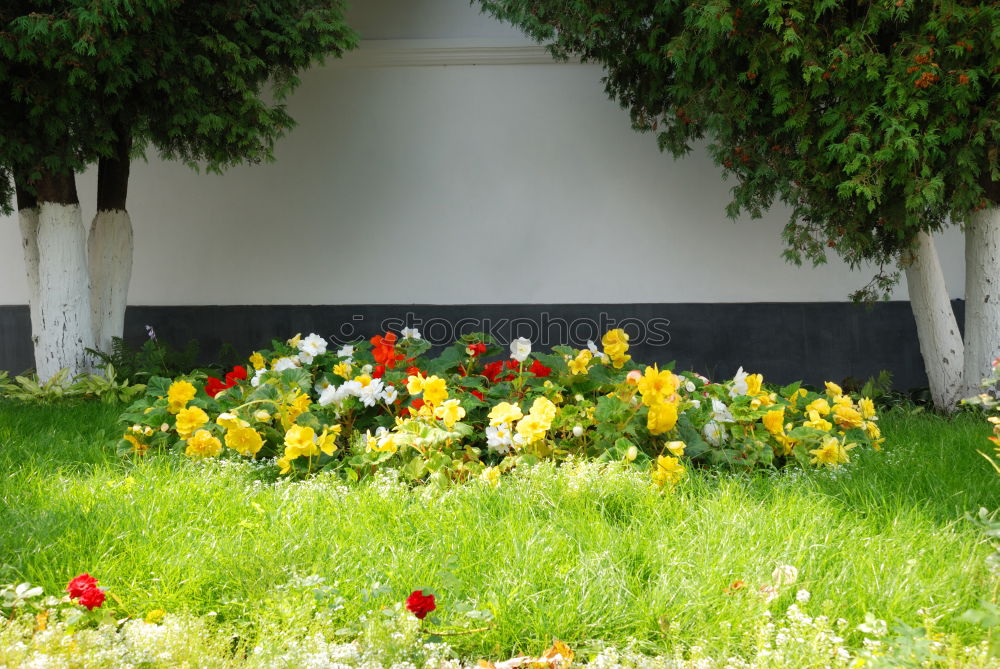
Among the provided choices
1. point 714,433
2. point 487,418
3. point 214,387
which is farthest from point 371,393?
point 714,433

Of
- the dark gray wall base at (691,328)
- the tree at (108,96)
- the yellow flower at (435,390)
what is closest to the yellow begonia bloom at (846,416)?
the yellow flower at (435,390)

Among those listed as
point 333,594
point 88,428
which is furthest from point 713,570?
point 88,428

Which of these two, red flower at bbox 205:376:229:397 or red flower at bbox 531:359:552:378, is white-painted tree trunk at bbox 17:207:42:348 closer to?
red flower at bbox 205:376:229:397

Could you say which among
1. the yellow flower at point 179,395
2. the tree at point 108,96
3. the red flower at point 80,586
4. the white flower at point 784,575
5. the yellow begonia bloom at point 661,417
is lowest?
the white flower at point 784,575

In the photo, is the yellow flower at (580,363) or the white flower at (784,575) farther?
the yellow flower at (580,363)

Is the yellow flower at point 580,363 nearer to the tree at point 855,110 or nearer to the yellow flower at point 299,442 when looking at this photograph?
the yellow flower at point 299,442

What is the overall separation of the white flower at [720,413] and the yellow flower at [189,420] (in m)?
2.15

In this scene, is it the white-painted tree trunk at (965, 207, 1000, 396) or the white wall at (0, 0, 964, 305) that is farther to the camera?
the white wall at (0, 0, 964, 305)

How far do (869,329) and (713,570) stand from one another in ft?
18.7

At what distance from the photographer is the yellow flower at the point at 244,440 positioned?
319cm

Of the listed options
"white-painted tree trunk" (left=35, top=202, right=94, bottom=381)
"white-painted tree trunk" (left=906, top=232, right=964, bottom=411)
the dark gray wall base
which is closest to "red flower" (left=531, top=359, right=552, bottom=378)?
"white-painted tree trunk" (left=906, top=232, right=964, bottom=411)

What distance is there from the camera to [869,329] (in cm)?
703

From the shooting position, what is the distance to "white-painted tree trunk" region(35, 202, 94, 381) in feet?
18.8

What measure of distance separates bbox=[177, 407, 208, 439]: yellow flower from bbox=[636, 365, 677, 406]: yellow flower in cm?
184
